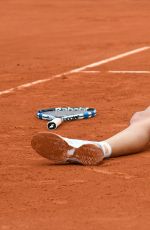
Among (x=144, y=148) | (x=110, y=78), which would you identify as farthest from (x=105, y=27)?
(x=144, y=148)

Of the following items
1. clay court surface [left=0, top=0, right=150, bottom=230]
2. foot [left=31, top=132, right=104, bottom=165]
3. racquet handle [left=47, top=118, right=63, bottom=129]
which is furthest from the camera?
racquet handle [left=47, top=118, right=63, bottom=129]

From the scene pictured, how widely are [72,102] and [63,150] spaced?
300 centimetres

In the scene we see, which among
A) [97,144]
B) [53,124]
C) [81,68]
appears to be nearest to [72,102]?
[53,124]

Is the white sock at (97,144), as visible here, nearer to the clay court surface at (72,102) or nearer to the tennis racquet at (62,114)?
the clay court surface at (72,102)

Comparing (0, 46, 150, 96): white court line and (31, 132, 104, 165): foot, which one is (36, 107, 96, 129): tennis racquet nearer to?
(31, 132, 104, 165): foot

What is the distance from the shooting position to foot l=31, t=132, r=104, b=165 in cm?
678

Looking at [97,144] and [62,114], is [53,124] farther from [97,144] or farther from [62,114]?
[97,144]

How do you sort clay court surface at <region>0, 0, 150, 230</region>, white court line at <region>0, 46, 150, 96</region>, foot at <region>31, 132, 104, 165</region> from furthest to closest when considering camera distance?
white court line at <region>0, 46, 150, 96</region> < foot at <region>31, 132, 104, 165</region> < clay court surface at <region>0, 0, 150, 230</region>

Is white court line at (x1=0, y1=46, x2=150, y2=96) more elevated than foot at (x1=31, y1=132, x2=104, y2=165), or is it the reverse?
foot at (x1=31, y1=132, x2=104, y2=165)

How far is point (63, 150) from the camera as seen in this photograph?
684cm

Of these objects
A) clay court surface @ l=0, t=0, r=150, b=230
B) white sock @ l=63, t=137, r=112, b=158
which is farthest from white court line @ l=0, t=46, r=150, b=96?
white sock @ l=63, t=137, r=112, b=158

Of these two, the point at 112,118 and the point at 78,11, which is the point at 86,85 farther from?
the point at 78,11

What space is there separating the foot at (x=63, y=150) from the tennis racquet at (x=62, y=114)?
4.83 feet

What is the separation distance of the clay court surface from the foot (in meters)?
0.07
